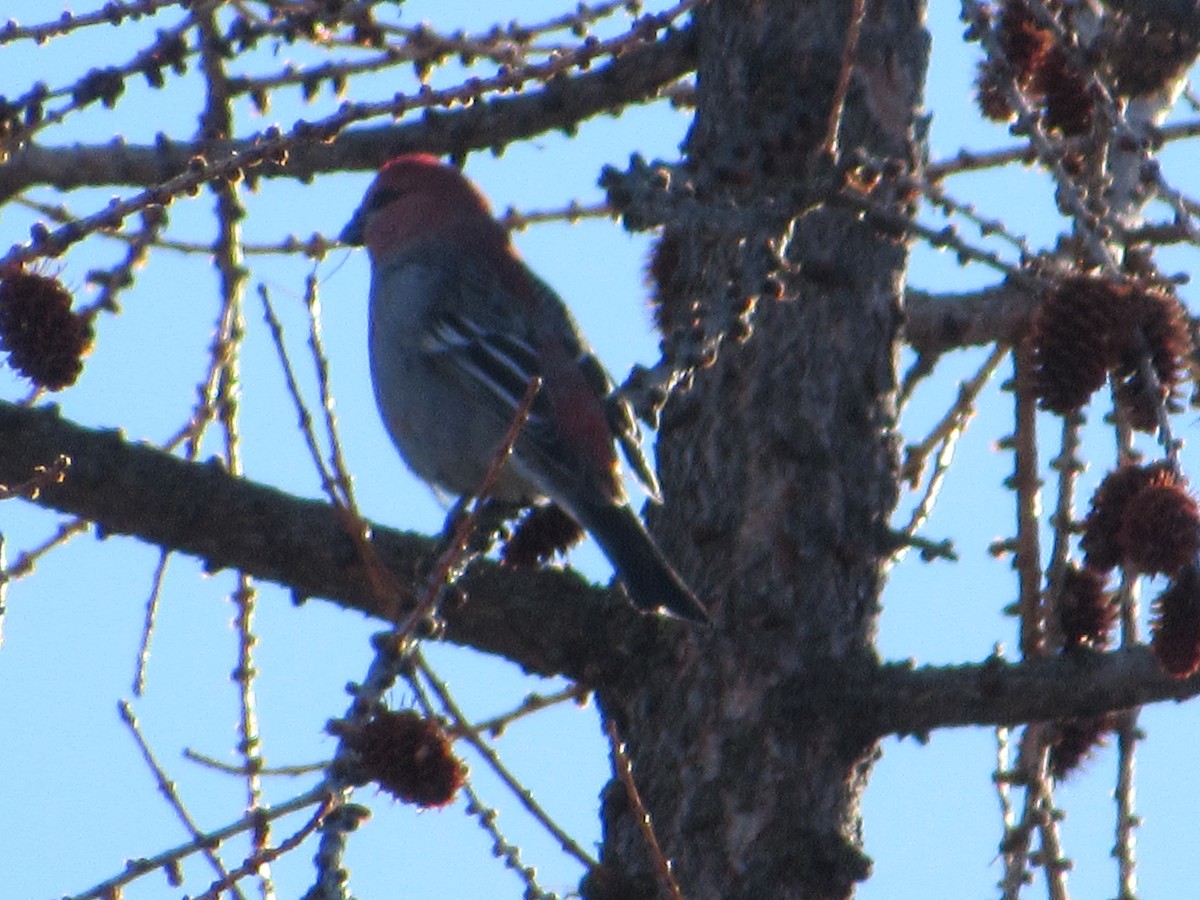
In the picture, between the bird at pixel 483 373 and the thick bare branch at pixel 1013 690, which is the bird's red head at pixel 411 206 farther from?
the thick bare branch at pixel 1013 690

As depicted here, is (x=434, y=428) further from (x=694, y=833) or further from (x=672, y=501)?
(x=694, y=833)

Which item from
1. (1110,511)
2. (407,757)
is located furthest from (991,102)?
(407,757)

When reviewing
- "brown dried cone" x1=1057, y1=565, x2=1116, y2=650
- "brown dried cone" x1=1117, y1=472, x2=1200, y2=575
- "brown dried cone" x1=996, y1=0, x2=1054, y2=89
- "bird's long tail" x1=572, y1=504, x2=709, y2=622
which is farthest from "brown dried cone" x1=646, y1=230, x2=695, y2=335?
"brown dried cone" x1=1117, y1=472, x2=1200, y2=575

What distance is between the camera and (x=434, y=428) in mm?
4582

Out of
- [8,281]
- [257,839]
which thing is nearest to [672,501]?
[257,839]

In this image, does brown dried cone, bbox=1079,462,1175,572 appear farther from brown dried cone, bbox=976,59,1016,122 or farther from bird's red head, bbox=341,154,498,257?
bird's red head, bbox=341,154,498,257

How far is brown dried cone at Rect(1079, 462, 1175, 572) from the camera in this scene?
2.64 metres

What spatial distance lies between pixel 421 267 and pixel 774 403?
1.88m

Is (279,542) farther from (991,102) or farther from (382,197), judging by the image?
(382,197)

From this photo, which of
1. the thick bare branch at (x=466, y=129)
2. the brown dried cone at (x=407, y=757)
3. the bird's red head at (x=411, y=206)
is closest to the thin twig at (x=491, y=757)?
the brown dried cone at (x=407, y=757)

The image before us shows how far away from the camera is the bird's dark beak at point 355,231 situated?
5.77 meters

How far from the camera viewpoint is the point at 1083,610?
3.04 m

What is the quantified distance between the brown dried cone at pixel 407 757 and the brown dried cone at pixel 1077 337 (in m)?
1.15

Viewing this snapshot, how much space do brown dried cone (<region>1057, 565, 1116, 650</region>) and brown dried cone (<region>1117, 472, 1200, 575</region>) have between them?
1.76ft
